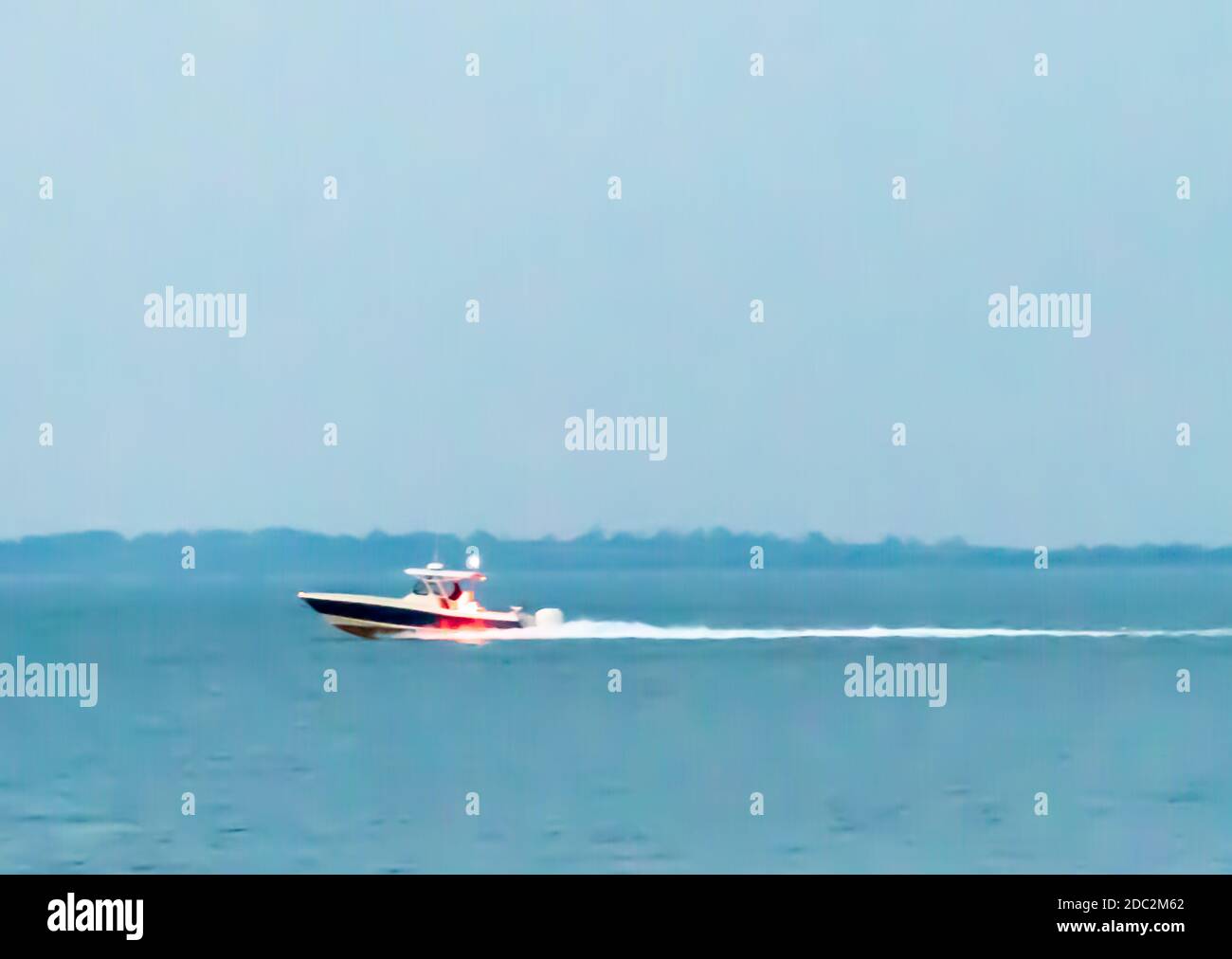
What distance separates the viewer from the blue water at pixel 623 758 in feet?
92.6

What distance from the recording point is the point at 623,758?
37469mm

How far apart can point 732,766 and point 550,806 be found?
18.7 feet

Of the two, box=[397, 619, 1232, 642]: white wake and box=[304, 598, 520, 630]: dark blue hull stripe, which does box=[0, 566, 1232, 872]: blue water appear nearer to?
box=[397, 619, 1232, 642]: white wake

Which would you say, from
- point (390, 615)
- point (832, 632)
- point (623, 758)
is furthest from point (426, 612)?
point (832, 632)

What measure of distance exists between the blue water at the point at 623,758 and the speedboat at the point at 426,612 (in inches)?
56.3

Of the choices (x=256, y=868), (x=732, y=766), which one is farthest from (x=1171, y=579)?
(x=256, y=868)

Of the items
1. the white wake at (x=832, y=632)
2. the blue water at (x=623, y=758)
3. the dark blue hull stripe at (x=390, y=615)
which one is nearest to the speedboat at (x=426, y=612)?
the dark blue hull stripe at (x=390, y=615)

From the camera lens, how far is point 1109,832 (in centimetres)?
2992

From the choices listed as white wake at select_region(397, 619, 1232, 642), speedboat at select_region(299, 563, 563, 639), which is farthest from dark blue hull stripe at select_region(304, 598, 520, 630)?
white wake at select_region(397, 619, 1232, 642)

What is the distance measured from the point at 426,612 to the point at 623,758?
55.4 feet

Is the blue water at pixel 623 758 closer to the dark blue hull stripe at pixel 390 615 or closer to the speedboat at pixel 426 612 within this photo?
the speedboat at pixel 426 612

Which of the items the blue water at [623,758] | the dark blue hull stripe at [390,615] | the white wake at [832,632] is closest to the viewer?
the blue water at [623,758]

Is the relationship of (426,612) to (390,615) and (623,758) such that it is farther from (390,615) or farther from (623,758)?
(623,758)

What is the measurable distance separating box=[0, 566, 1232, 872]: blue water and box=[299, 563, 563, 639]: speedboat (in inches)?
56.3
